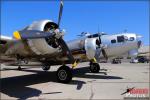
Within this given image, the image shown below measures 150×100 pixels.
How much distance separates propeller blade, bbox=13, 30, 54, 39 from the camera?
10.8 meters

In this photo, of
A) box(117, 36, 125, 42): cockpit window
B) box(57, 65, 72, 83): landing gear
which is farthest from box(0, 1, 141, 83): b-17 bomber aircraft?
box(117, 36, 125, 42): cockpit window

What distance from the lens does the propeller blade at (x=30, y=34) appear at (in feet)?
35.4

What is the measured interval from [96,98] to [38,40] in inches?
169

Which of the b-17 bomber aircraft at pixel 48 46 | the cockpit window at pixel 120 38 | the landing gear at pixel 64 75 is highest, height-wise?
the cockpit window at pixel 120 38

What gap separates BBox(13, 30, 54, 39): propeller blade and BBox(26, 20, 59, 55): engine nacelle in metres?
0.31

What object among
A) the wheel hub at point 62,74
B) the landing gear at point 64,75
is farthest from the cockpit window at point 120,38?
the wheel hub at point 62,74

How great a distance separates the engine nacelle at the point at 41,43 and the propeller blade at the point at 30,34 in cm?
31

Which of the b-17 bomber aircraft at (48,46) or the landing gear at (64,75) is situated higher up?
the b-17 bomber aircraft at (48,46)

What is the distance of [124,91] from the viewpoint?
1013cm

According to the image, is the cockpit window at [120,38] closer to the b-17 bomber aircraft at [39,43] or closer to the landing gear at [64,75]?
the b-17 bomber aircraft at [39,43]

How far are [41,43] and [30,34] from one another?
754 millimetres

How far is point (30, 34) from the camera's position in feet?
36.5

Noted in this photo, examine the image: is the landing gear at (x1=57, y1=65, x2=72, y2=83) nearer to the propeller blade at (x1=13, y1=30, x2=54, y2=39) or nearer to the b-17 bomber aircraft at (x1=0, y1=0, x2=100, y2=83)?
the b-17 bomber aircraft at (x1=0, y1=0, x2=100, y2=83)

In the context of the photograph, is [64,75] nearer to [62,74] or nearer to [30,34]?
[62,74]
